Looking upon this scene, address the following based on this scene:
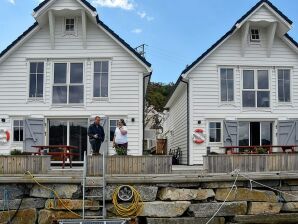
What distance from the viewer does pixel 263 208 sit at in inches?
550

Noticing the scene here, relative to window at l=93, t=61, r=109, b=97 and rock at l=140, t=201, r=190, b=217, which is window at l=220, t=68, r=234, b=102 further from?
rock at l=140, t=201, r=190, b=217

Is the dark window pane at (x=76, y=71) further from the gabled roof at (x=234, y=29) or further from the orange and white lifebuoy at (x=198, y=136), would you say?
the orange and white lifebuoy at (x=198, y=136)

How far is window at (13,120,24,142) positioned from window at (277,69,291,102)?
11418 mm

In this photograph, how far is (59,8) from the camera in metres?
20.3

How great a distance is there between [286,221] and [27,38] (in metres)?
13.3

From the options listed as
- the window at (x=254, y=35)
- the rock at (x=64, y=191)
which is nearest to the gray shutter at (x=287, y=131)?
the window at (x=254, y=35)

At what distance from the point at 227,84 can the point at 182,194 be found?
30.1 ft

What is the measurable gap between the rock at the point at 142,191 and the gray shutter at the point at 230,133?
8361mm

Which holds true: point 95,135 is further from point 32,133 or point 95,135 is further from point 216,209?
point 32,133

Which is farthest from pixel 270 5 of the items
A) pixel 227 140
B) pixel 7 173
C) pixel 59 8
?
pixel 7 173

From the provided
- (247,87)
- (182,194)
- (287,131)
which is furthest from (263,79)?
(182,194)

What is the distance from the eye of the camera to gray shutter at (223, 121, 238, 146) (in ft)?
69.7

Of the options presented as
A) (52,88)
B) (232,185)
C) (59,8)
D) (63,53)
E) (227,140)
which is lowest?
(232,185)

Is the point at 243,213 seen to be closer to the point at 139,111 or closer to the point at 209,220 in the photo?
the point at 209,220
